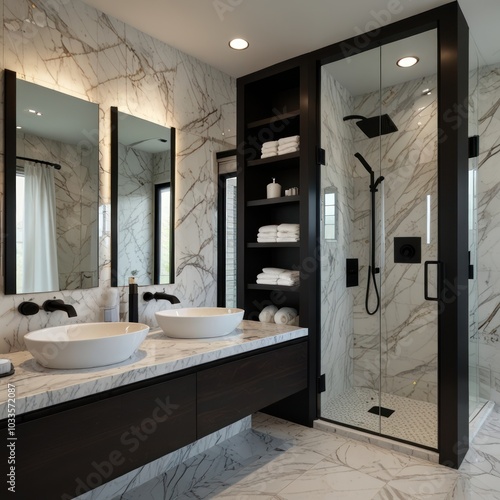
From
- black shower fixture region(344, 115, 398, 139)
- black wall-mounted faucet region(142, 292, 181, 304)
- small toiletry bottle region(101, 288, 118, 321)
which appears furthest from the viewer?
black shower fixture region(344, 115, 398, 139)

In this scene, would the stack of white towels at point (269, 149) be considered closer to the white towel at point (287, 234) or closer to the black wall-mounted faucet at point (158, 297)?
the white towel at point (287, 234)

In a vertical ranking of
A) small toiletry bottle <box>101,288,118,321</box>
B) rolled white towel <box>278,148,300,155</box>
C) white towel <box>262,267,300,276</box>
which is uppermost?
rolled white towel <box>278,148,300,155</box>

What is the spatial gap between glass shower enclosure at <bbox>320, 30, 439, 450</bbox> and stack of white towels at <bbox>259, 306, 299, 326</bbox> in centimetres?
21

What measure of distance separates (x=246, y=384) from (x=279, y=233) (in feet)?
3.88

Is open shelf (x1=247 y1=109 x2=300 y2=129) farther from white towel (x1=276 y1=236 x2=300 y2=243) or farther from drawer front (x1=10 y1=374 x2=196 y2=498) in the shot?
drawer front (x1=10 y1=374 x2=196 y2=498)

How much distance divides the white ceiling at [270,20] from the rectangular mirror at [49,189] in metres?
0.65

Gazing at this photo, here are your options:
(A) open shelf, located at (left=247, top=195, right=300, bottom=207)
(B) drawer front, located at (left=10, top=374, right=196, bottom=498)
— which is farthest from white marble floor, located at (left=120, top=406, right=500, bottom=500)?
(A) open shelf, located at (left=247, top=195, right=300, bottom=207)

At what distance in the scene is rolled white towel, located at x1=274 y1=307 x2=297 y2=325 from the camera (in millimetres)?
2844

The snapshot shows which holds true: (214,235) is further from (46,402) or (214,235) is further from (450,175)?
(46,402)

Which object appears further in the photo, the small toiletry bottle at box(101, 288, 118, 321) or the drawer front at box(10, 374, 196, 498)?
the small toiletry bottle at box(101, 288, 118, 321)

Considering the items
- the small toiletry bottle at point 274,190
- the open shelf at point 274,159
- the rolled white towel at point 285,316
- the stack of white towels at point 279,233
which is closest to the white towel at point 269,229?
the stack of white towels at point 279,233

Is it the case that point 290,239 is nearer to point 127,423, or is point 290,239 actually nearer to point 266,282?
point 266,282

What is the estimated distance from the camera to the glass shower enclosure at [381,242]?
2.54 meters

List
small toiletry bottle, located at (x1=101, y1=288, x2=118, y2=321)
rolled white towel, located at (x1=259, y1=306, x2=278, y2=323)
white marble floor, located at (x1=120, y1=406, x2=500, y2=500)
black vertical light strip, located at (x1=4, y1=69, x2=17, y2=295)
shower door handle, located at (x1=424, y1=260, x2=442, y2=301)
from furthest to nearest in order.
Result: rolled white towel, located at (x1=259, y1=306, x2=278, y2=323) → shower door handle, located at (x1=424, y1=260, x2=442, y2=301) → small toiletry bottle, located at (x1=101, y1=288, x2=118, y2=321) → white marble floor, located at (x1=120, y1=406, x2=500, y2=500) → black vertical light strip, located at (x1=4, y1=69, x2=17, y2=295)
